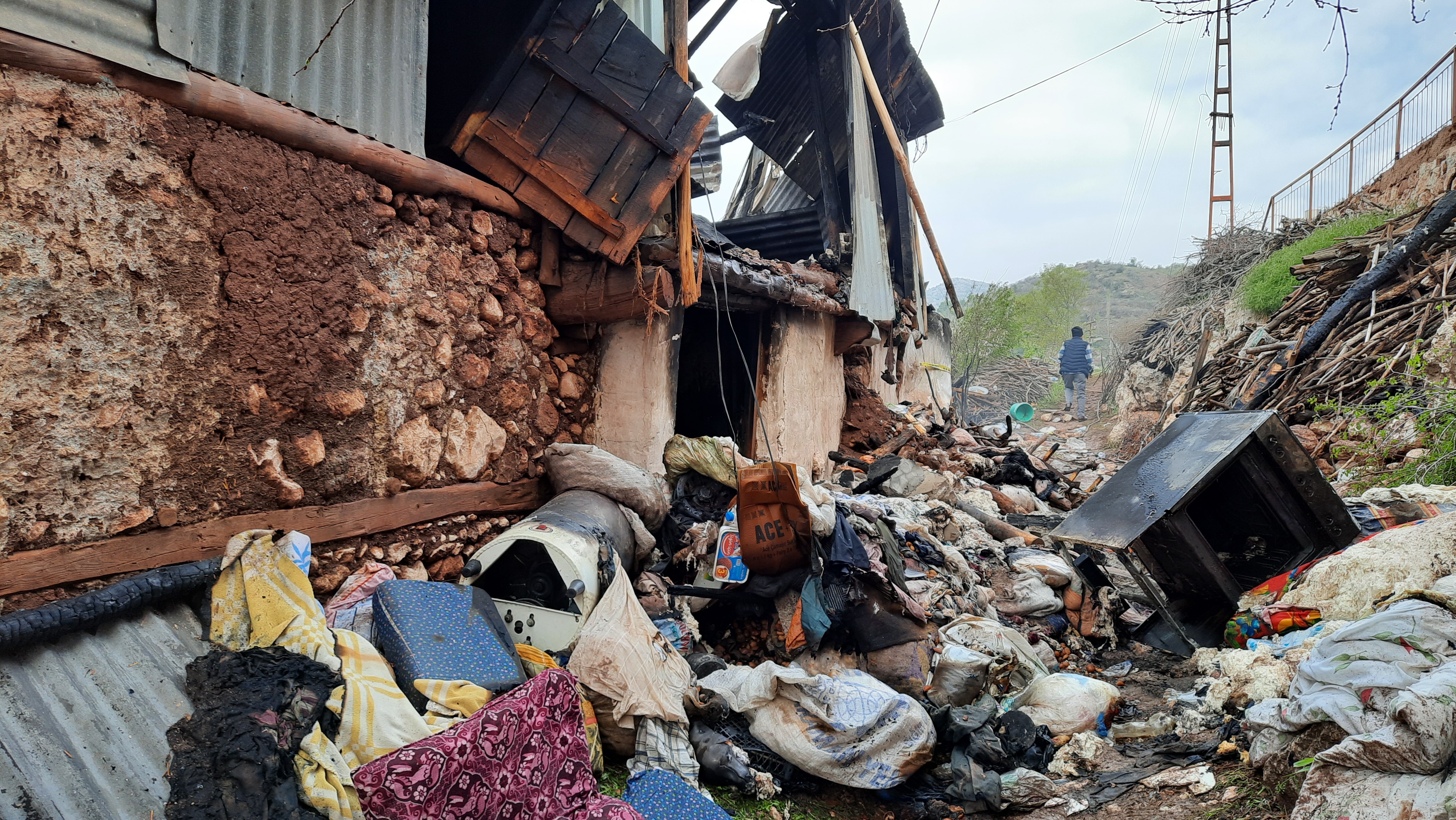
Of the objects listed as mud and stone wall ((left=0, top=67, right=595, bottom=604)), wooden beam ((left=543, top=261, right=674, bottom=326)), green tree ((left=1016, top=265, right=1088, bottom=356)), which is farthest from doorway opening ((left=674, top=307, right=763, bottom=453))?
green tree ((left=1016, top=265, right=1088, bottom=356))

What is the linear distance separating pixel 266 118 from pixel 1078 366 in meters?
17.9

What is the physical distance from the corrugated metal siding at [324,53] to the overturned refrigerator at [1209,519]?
13.8 ft

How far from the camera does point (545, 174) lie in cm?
396

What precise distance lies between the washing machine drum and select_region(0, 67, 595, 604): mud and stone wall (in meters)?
0.40

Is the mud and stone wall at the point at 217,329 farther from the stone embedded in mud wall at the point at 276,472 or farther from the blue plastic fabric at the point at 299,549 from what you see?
the blue plastic fabric at the point at 299,549

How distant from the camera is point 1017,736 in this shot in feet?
11.0

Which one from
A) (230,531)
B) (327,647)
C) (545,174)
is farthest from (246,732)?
(545,174)

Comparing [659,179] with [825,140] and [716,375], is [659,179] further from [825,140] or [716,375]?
[825,140]

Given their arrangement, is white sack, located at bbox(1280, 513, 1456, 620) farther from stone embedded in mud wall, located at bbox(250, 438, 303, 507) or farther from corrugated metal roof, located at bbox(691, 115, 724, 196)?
corrugated metal roof, located at bbox(691, 115, 724, 196)

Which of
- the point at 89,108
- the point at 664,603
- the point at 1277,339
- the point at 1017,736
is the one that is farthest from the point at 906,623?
the point at 1277,339

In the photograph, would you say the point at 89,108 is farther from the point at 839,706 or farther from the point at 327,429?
the point at 839,706

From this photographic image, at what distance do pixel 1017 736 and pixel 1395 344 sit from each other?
6755 mm

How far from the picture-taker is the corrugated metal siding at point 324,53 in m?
2.60

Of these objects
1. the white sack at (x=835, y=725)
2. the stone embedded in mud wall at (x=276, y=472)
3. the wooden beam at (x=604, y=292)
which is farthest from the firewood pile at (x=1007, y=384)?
the stone embedded in mud wall at (x=276, y=472)
